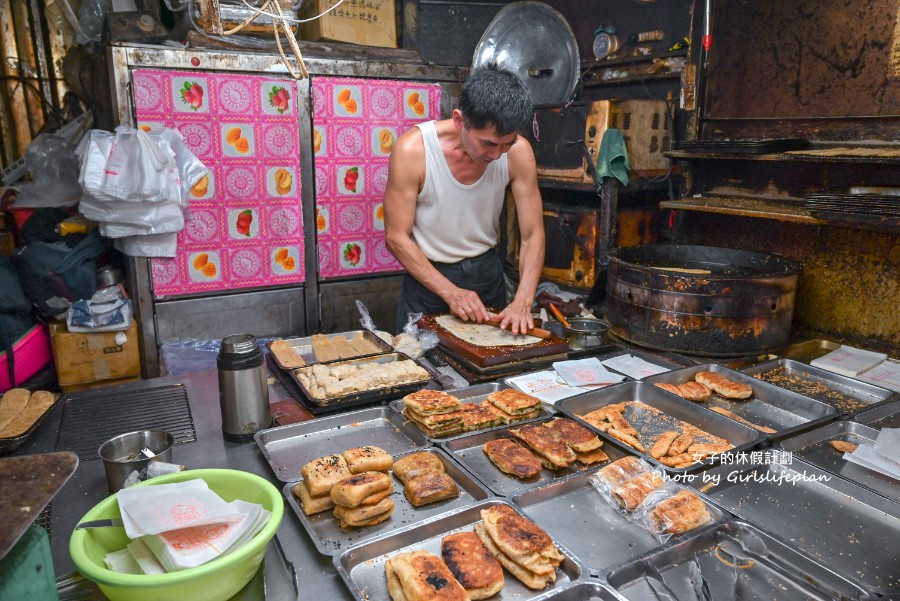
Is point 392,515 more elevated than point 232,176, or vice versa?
point 232,176

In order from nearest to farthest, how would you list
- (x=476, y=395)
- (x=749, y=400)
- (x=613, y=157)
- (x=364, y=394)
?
(x=364, y=394)
(x=476, y=395)
(x=749, y=400)
(x=613, y=157)

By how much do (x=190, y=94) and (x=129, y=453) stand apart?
3061 mm

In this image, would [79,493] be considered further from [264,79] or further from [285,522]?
[264,79]

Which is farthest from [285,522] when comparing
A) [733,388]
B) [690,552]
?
[733,388]

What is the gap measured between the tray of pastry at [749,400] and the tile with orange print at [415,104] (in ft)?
10.5

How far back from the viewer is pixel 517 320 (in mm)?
2633

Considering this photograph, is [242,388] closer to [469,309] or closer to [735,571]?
[469,309]

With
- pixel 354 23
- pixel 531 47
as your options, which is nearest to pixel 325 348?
pixel 354 23

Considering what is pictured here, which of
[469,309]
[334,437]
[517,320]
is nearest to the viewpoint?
[334,437]

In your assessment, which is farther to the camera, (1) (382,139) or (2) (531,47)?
(2) (531,47)

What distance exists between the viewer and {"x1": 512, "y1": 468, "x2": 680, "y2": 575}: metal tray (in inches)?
54.2

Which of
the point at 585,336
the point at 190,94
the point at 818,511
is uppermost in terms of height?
the point at 190,94

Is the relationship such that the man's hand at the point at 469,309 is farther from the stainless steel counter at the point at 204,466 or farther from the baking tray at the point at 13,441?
the baking tray at the point at 13,441

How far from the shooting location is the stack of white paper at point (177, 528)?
3.64 ft
